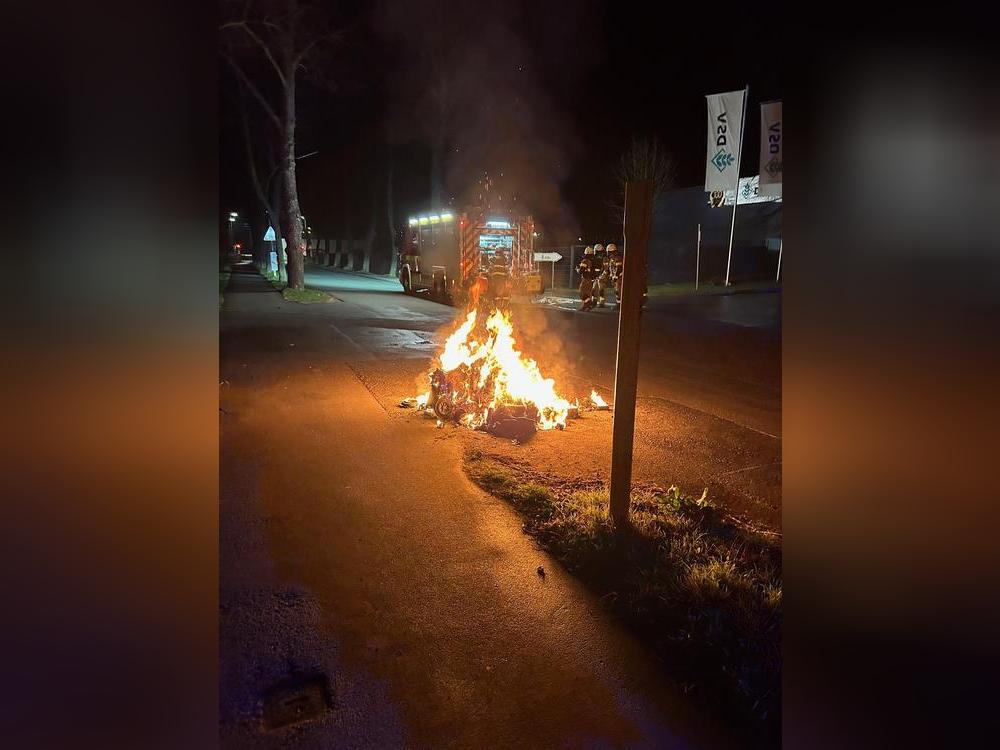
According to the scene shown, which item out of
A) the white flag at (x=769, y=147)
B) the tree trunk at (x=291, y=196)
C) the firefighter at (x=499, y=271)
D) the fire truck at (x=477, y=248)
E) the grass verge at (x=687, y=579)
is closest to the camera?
the grass verge at (x=687, y=579)

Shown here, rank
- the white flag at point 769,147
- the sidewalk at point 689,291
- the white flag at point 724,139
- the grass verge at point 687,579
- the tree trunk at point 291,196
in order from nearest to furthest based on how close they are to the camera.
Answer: the grass verge at point 687,579
the white flag at point 769,147
the white flag at point 724,139
the tree trunk at point 291,196
the sidewalk at point 689,291

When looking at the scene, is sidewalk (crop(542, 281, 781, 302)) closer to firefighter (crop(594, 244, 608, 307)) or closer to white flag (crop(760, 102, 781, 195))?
firefighter (crop(594, 244, 608, 307))

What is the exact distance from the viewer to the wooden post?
409cm

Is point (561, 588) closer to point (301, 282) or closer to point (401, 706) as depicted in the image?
point (401, 706)

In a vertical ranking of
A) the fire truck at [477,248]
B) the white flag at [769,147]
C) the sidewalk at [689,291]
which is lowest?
the sidewalk at [689,291]

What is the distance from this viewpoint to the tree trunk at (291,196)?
914 inches

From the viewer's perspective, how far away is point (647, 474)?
221 inches

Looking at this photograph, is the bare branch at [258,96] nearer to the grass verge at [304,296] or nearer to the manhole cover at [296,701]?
the grass verge at [304,296]

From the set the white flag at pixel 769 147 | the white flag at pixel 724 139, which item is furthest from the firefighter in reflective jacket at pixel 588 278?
the white flag at pixel 724 139

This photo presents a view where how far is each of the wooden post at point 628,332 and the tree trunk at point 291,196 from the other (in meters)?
22.5

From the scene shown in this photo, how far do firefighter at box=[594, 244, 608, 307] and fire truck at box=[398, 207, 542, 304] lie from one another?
238cm

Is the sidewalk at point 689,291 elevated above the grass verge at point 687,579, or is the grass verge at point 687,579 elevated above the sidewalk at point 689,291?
the sidewalk at point 689,291
